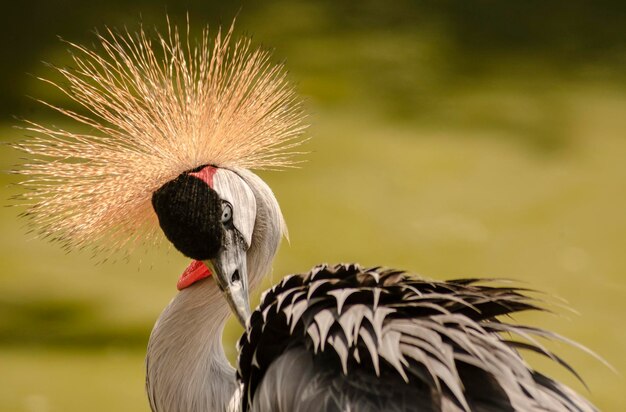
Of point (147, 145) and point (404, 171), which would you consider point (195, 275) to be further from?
point (404, 171)

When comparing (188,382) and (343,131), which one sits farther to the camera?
(343,131)

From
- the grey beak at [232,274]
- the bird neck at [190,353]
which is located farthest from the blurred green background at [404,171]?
the grey beak at [232,274]

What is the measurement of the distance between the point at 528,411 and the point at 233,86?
29.8 inches

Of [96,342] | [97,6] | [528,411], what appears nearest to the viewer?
[528,411]

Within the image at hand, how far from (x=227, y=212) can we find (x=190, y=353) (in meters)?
0.24

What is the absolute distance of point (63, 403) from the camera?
2.30 meters

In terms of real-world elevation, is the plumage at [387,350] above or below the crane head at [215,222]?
below

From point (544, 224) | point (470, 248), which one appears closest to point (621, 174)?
point (544, 224)

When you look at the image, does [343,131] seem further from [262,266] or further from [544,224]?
[262,266]

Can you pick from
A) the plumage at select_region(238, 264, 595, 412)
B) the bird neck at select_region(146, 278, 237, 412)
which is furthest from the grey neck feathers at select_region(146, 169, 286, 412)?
the plumage at select_region(238, 264, 595, 412)

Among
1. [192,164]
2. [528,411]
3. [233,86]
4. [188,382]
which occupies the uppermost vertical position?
[233,86]

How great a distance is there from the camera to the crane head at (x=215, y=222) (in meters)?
1.52

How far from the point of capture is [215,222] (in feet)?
5.04

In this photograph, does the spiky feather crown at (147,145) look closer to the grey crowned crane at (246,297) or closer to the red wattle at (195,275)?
the grey crowned crane at (246,297)
